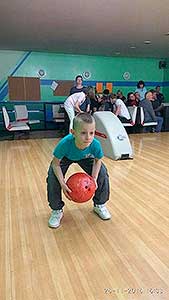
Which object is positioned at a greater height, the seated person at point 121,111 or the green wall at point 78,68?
the green wall at point 78,68

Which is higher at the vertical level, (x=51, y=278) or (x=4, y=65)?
(x=4, y=65)

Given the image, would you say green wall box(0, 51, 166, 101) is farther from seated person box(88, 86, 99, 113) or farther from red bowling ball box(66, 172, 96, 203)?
red bowling ball box(66, 172, 96, 203)

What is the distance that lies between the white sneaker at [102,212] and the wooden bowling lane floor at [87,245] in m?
0.05

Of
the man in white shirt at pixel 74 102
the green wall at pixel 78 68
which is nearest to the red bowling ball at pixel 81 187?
the man in white shirt at pixel 74 102

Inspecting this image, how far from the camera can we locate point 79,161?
2.08m

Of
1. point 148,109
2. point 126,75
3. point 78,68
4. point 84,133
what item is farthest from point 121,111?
point 126,75

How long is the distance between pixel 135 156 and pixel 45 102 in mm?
5120

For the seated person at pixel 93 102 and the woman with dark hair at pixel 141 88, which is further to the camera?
the woman with dark hair at pixel 141 88

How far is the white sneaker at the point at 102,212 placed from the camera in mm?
2125

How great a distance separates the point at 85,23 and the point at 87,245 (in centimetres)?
395

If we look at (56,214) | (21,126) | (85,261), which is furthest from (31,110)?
(85,261)

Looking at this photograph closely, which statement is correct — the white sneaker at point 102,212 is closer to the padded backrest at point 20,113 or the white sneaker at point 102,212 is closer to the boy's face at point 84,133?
the boy's face at point 84,133

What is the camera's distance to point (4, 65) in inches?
322

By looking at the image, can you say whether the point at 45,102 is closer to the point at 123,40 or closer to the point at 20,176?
the point at 123,40
